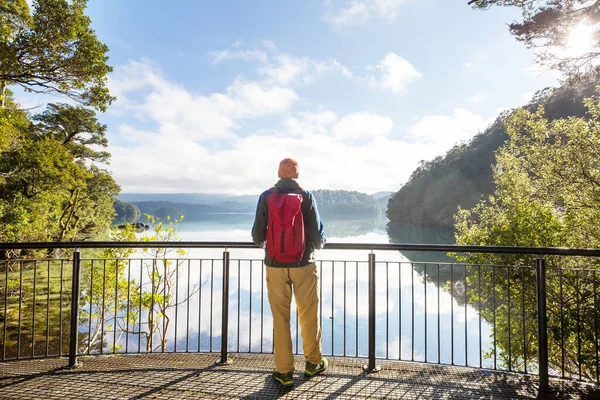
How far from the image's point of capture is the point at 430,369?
9.92ft

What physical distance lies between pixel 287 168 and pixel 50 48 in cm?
847

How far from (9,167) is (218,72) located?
37.0ft

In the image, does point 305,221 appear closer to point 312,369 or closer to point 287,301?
point 287,301

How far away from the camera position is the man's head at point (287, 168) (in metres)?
2.69

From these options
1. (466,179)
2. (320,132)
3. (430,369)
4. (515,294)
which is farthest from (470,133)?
(430,369)

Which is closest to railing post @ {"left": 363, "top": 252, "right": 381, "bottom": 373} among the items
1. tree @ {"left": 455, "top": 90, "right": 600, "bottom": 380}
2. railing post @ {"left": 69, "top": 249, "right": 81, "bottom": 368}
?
railing post @ {"left": 69, "top": 249, "right": 81, "bottom": 368}

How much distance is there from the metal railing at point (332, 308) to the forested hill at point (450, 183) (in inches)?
807

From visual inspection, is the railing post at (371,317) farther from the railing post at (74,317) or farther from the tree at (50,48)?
the tree at (50,48)

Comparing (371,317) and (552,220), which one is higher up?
(552,220)

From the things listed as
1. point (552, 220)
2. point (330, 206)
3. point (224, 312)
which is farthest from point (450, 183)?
point (224, 312)

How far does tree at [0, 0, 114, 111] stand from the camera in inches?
309

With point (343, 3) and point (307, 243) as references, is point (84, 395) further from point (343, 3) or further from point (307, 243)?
point (343, 3)

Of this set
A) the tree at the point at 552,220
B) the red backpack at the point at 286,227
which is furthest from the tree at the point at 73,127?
the tree at the point at 552,220

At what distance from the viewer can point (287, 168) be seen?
8.84 feet
